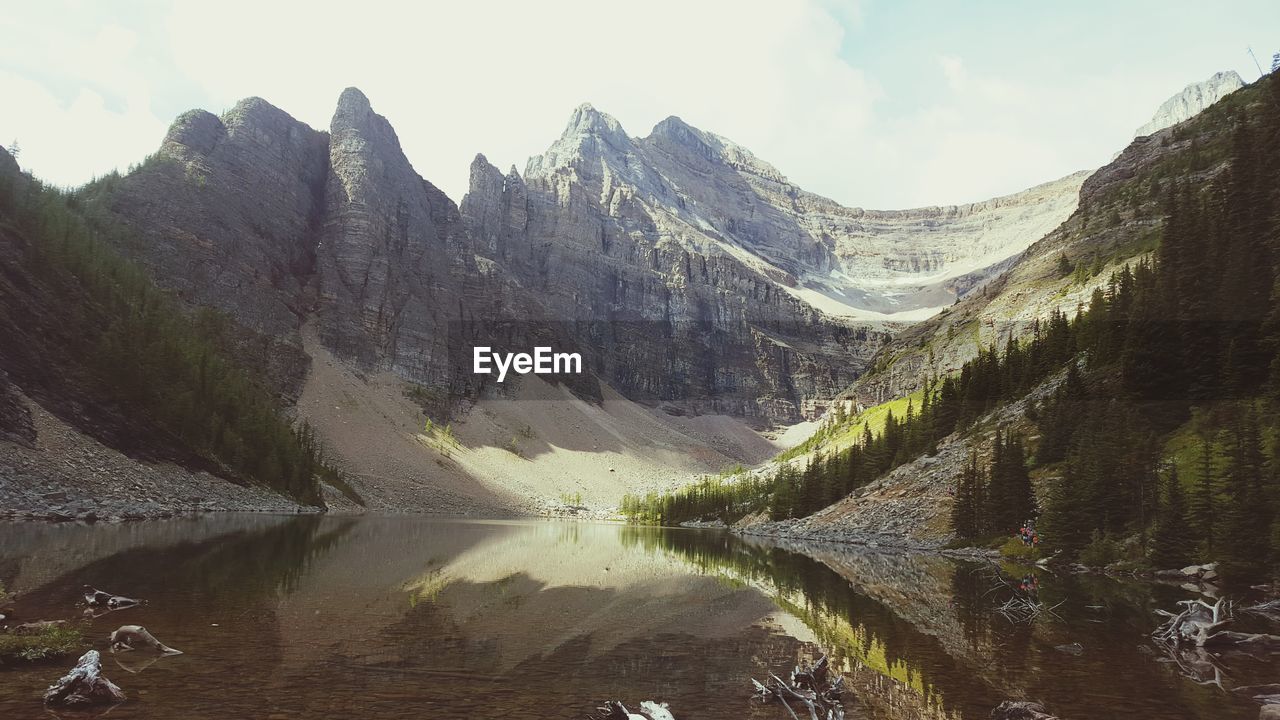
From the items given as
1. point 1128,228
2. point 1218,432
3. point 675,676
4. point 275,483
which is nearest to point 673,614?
point 675,676

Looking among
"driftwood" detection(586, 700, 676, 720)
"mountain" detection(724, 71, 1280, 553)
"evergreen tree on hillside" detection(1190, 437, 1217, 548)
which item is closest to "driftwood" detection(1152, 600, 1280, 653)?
"mountain" detection(724, 71, 1280, 553)

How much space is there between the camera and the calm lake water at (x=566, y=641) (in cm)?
1234

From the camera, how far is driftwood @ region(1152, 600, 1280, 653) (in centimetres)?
1841

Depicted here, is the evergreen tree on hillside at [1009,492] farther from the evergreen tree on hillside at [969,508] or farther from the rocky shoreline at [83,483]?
the rocky shoreline at [83,483]

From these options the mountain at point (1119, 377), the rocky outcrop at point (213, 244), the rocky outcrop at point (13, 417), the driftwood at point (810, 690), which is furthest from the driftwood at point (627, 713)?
the rocky outcrop at point (213, 244)

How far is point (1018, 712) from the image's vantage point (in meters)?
11.8

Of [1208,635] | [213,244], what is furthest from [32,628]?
[213,244]

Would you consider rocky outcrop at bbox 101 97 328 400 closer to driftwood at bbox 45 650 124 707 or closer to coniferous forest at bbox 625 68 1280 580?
coniferous forest at bbox 625 68 1280 580

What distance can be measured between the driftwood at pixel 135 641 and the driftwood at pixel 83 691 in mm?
3538

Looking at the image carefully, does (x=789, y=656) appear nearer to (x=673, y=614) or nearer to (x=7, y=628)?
(x=673, y=614)

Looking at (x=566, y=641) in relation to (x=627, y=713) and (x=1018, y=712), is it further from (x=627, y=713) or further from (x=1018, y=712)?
(x=1018, y=712)

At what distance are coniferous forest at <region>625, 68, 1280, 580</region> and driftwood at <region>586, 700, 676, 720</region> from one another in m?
30.7

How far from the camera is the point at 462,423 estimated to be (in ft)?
651

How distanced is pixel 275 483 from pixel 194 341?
31328 millimetres
